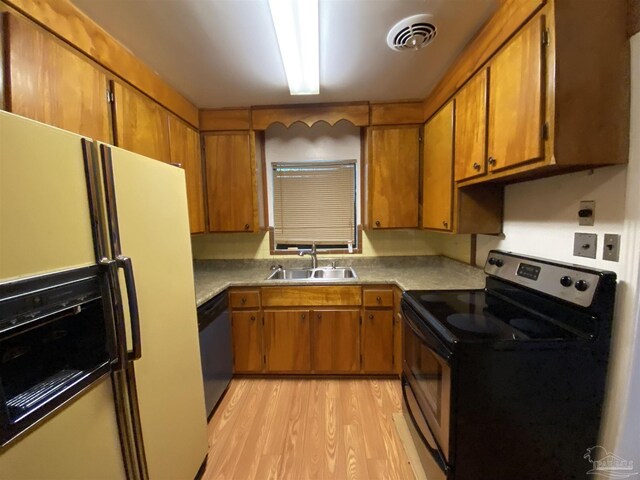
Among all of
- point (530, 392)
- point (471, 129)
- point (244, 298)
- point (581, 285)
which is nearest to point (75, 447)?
point (244, 298)

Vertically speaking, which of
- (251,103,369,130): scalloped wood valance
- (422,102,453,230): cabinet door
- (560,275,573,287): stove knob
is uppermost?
(251,103,369,130): scalloped wood valance

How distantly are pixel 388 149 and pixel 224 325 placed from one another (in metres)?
2.02

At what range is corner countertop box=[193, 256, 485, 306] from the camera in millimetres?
1880

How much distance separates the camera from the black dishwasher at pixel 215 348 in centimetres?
166

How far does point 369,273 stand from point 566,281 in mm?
1406

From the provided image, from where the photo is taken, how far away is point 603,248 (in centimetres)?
102

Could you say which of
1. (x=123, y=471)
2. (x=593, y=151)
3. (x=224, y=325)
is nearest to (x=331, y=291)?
(x=224, y=325)

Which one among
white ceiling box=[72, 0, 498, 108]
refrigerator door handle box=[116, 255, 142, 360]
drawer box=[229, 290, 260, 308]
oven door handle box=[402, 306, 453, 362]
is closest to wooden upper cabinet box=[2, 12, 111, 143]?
white ceiling box=[72, 0, 498, 108]

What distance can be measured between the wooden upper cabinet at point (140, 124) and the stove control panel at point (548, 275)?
2.24 metres

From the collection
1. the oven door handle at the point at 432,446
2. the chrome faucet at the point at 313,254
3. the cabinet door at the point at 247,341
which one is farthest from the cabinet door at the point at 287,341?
the oven door handle at the point at 432,446

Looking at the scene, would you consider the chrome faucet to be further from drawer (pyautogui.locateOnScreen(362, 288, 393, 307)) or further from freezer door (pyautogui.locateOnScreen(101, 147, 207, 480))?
freezer door (pyautogui.locateOnScreen(101, 147, 207, 480))

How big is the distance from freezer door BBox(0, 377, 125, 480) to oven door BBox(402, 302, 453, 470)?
1.21 m

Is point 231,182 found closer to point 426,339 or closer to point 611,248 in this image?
point 426,339

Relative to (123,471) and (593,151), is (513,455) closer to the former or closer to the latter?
(593,151)
